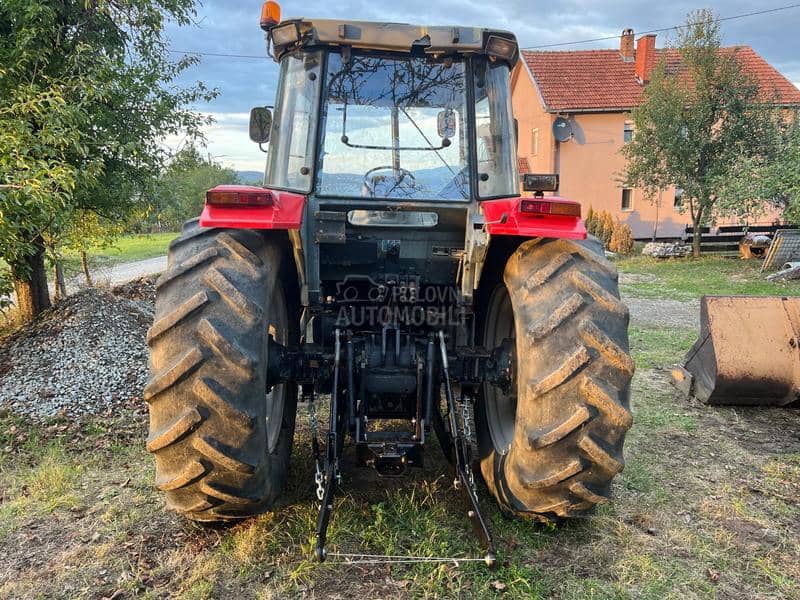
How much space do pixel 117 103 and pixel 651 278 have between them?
12.3 m

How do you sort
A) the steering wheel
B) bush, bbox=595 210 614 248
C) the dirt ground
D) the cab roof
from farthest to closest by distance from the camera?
1. bush, bbox=595 210 614 248
2. the steering wheel
3. the cab roof
4. the dirt ground

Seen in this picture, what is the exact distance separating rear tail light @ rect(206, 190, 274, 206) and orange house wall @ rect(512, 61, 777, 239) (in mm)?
21603

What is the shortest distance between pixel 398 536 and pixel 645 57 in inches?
993

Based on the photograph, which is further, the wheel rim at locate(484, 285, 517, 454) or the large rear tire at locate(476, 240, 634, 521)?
the wheel rim at locate(484, 285, 517, 454)

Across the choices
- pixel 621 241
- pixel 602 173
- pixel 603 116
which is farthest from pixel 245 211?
pixel 603 116

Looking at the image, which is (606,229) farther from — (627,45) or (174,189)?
(174,189)

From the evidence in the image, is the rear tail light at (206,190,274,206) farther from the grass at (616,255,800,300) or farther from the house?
the house

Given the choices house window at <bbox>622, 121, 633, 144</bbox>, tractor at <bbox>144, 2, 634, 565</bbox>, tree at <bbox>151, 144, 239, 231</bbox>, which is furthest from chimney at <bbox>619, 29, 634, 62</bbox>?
tractor at <bbox>144, 2, 634, 565</bbox>

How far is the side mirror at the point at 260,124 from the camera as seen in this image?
3.54m

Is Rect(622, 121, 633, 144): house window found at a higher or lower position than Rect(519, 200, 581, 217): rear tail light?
higher

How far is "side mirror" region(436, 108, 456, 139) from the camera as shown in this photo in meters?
3.22

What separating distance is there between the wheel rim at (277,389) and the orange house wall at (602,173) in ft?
69.2

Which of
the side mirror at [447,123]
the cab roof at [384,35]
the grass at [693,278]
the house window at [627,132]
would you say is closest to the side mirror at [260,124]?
the cab roof at [384,35]

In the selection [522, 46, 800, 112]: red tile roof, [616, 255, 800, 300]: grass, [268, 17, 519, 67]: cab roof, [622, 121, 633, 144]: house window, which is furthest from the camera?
[622, 121, 633, 144]: house window
